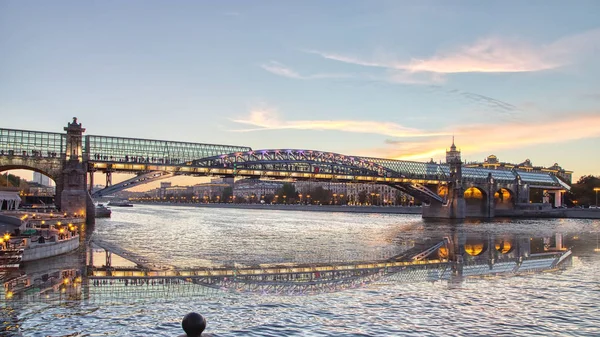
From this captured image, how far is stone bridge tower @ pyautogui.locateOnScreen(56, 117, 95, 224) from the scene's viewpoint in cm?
5725

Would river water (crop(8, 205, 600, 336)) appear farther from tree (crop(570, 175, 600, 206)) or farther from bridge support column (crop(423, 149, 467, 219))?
tree (crop(570, 175, 600, 206))

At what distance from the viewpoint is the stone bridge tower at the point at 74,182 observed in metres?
57.2

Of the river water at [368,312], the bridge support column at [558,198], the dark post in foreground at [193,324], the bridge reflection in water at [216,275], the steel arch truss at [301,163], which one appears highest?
the steel arch truss at [301,163]

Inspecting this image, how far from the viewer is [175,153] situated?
3322 inches

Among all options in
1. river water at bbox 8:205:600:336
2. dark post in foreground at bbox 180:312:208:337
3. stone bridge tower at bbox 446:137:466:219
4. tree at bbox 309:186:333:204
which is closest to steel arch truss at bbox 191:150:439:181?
stone bridge tower at bbox 446:137:466:219

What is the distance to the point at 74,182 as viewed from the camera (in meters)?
58.8

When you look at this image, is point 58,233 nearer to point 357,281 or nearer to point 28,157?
point 357,281

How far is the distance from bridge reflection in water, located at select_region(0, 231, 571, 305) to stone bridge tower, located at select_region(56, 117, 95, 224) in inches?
1217

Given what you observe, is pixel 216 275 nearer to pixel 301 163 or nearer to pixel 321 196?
pixel 301 163

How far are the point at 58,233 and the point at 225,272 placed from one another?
11.6m

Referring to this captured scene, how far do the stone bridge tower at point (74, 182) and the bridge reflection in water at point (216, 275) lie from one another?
3092cm

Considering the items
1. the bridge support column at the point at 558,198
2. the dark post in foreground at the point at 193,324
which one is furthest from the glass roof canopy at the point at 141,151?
the bridge support column at the point at 558,198

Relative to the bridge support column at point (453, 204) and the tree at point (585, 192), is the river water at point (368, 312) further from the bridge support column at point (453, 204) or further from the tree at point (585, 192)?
the tree at point (585, 192)

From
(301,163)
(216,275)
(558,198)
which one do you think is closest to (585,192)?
(558,198)
